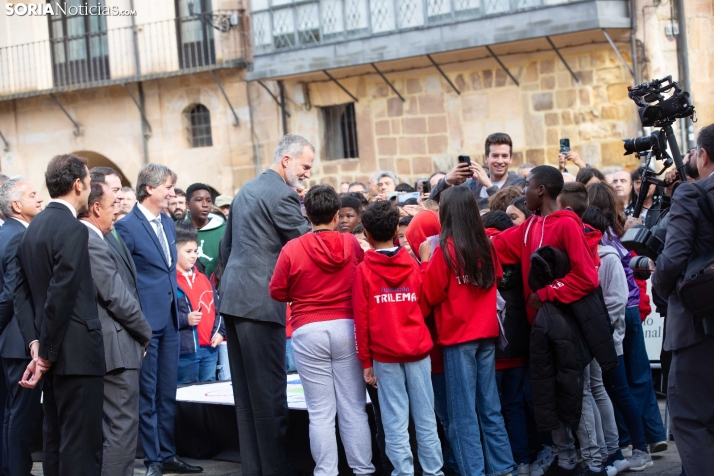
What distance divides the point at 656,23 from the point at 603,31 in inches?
31.3

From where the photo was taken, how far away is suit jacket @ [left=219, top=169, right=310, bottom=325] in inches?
239

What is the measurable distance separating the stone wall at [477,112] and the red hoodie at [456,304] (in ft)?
29.5

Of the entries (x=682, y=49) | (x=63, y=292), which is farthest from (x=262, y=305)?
(x=682, y=49)

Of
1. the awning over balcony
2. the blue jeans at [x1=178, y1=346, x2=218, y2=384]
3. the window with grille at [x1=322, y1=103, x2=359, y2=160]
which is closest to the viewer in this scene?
the blue jeans at [x1=178, y1=346, x2=218, y2=384]

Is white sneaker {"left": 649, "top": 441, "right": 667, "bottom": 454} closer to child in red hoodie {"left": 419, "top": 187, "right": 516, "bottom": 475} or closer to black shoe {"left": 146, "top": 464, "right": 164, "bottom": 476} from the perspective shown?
child in red hoodie {"left": 419, "top": 187, "right": 516, "bottom": 475}

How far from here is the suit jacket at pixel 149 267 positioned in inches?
266

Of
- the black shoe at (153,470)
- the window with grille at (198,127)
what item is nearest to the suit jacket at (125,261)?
the black shoe at (153,470)

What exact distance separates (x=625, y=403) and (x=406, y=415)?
1604 millimetres

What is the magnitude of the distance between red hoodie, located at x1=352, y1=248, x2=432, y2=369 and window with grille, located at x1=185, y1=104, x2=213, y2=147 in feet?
45.7

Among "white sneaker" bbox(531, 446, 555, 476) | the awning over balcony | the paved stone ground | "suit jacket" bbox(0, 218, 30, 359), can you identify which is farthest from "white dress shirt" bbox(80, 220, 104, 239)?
the awning over balcony

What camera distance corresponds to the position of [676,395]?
4938mm

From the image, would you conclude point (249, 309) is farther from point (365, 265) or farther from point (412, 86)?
point (412, 86)

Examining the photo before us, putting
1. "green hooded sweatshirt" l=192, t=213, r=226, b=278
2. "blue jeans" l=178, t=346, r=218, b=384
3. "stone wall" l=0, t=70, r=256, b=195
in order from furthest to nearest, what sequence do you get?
"stone wall" l=0, t=70, r=256, b=195, "green hooded sweatshirt" l=192, t=213, r=226, b=278, "blue jeans" l=178, t=346, r=218, b=384

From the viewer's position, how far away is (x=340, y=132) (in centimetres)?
1780
